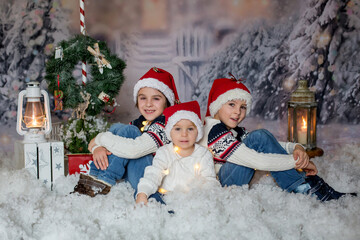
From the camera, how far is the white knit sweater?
2148mm

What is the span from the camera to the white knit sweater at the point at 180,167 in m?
2.15

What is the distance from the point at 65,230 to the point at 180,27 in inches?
111

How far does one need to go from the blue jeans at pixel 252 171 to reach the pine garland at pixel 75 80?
3.36 feet

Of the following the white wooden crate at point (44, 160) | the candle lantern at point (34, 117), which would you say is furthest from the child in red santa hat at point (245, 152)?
the candle lantern at point (34, 117)

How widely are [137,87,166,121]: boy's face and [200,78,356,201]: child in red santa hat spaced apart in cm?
29

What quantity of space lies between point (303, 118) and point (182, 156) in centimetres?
161

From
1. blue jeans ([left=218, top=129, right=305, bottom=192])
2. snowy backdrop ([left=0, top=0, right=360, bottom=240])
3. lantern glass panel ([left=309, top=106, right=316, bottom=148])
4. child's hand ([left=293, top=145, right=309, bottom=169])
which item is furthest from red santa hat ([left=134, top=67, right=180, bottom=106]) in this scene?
Answer: snowy backdrop ([left=0, top=0, right=360, bottom=240])

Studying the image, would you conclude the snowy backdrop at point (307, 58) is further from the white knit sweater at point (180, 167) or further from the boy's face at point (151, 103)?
the white knit sweater at point (180, 167)

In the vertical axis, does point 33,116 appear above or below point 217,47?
below

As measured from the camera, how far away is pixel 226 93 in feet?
7.72

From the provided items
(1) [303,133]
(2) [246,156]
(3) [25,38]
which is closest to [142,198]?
(2) [246,156]

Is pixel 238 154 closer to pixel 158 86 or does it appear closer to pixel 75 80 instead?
pixel 158 86

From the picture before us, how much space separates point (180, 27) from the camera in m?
4.23

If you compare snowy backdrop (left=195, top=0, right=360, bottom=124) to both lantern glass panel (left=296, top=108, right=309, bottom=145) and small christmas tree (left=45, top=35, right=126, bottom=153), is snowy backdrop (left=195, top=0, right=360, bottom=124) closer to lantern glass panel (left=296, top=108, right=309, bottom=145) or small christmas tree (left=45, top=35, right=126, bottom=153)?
lantern glass panel (left=296, top=108, right=309, bottom=145)
